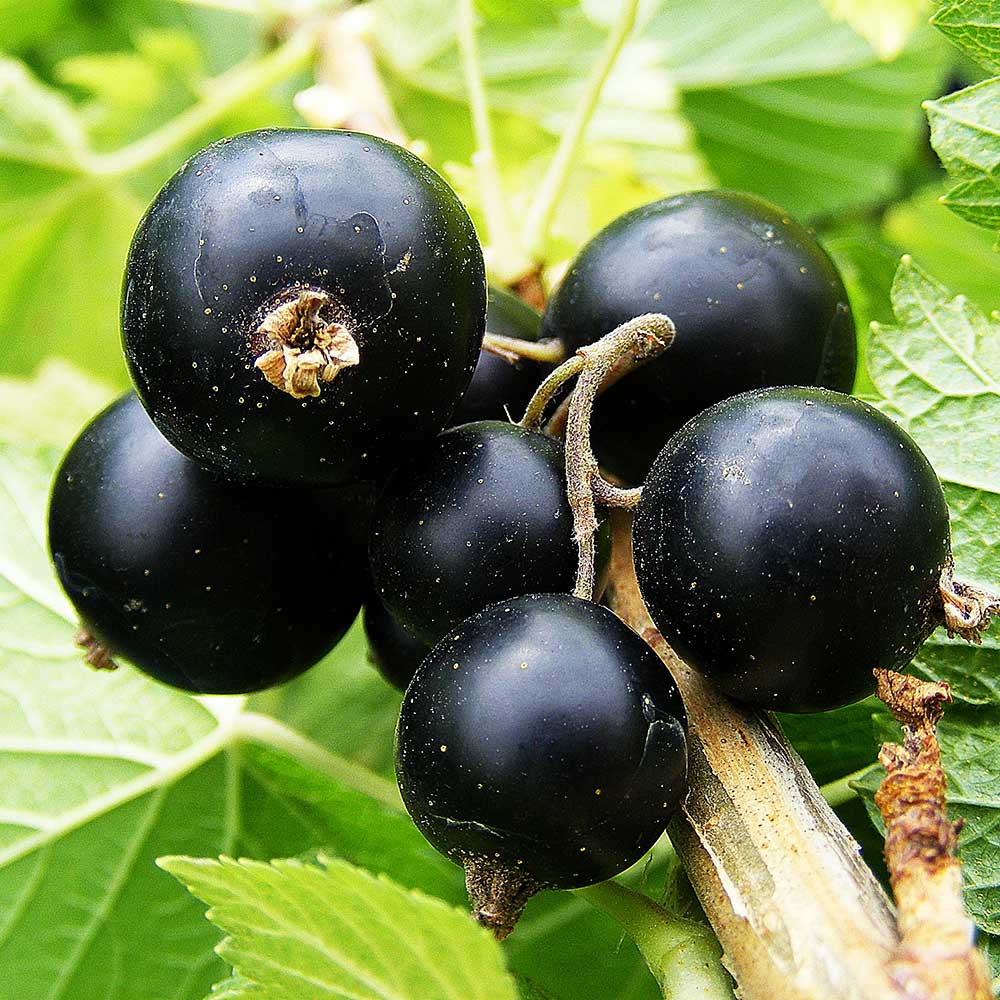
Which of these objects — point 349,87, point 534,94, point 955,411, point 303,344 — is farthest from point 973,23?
point 534,94

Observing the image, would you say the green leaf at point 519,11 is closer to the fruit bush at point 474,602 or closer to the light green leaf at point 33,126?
the fruit bush at point 474,602

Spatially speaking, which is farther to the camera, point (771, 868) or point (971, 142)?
point (971, 142)

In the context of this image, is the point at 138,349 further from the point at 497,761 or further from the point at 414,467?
the point at 497,761

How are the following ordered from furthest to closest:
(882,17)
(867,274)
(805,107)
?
(805,107), (867,274), (882,17)

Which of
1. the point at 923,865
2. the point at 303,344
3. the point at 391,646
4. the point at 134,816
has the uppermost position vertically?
the point at 303,344

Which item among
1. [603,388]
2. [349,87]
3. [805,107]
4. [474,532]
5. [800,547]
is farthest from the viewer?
[805,107]

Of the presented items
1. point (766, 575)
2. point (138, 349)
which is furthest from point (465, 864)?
point (138, 349)

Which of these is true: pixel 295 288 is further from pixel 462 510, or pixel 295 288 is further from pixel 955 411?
pixel 955 411

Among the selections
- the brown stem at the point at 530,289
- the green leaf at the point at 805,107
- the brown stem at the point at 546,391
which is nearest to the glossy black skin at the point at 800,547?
the brown stem at the point at 546,391
